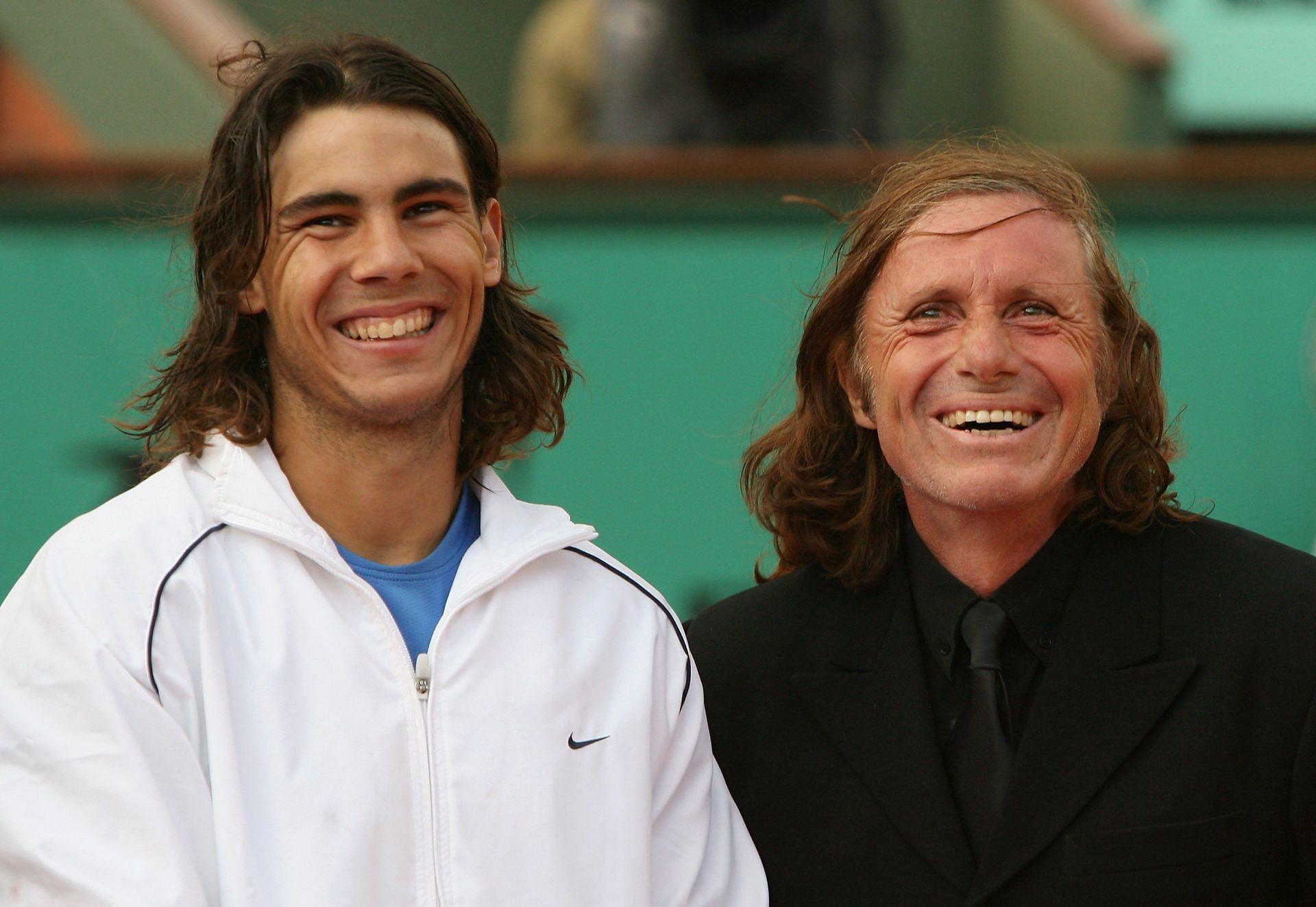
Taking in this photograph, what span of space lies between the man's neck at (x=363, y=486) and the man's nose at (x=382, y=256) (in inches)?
10.1

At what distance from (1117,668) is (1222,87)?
12.8 feet

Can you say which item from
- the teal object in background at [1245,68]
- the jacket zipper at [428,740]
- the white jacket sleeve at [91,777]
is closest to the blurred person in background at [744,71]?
the teal object in background at [1245,68]

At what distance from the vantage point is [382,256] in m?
2.89

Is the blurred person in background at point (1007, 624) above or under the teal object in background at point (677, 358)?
under

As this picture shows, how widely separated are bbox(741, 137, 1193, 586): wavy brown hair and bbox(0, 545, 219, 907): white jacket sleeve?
1.35m

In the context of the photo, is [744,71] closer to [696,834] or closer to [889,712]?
[889,712]

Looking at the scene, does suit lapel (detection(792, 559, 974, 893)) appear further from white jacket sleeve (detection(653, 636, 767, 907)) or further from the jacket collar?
the jacket collar

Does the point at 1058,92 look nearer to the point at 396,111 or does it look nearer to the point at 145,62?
the point at 145,62

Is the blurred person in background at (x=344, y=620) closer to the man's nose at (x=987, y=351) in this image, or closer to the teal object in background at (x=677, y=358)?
the man's nose at (x=987, y=351)

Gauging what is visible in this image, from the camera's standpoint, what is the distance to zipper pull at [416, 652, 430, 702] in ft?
9.00

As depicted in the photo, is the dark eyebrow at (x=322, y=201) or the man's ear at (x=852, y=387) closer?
the dark eyebrow at (x=322, y=201)

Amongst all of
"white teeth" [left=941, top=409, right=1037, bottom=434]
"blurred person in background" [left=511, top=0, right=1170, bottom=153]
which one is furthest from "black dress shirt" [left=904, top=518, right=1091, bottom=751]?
"blurred person in background" [left=511, top=0, right=1170, bottom=153]

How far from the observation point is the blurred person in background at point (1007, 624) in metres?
2.95

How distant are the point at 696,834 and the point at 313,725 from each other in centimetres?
70
